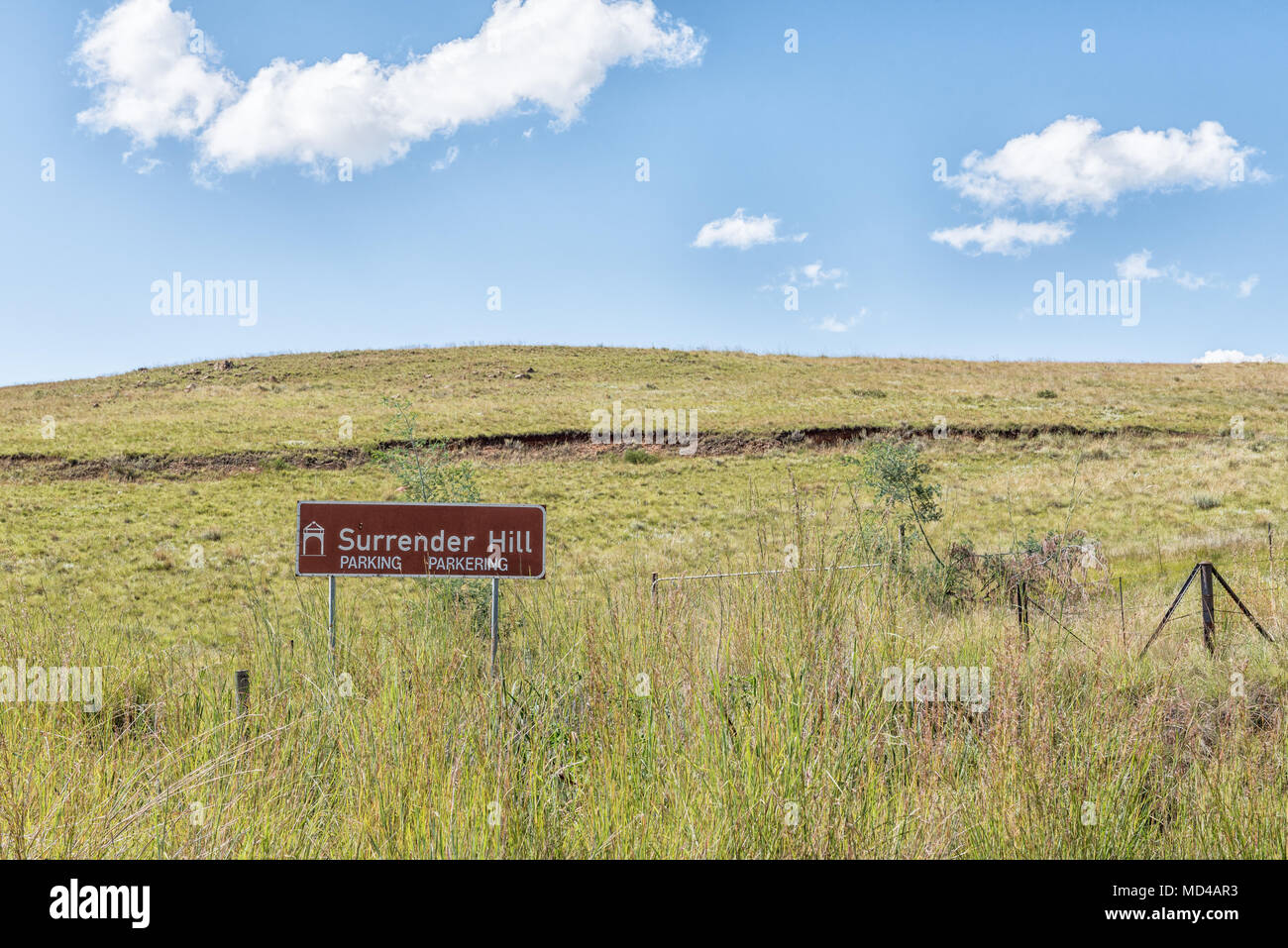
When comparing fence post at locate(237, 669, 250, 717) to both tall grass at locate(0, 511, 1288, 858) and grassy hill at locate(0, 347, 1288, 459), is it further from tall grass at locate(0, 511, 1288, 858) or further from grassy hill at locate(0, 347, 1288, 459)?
grassy hill at locate(0, 347, 1288, 459)

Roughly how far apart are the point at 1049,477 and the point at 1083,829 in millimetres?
29926

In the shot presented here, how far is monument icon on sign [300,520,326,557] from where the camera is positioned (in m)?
5.54

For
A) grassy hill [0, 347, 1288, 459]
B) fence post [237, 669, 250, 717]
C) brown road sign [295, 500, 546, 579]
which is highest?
A: grassy hill [0, 347, 1288, 459]

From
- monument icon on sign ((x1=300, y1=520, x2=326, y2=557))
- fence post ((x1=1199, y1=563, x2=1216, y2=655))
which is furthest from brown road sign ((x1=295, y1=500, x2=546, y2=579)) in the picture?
fence post ((x1=1199, y1=563, x2=1216, y2=655))

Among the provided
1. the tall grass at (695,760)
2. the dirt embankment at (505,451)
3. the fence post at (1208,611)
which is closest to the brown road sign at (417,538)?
the tall grass at (695,760)

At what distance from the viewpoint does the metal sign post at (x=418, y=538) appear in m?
5.34

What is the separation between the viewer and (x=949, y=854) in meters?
2.42

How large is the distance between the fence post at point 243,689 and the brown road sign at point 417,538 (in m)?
1.40

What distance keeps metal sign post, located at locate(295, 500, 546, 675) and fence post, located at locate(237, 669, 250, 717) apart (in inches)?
52.3

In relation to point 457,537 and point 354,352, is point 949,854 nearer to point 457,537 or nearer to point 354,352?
point 457,537

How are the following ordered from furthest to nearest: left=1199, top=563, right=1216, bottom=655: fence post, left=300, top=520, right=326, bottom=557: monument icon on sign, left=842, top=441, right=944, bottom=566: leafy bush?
left=842, top=441, right=944, bottom=566: leafy bush → left=1199, top=563, right=1216, bottom=655: fence post → left=300, top=520, right=326, bottom=557: monument icon on sign

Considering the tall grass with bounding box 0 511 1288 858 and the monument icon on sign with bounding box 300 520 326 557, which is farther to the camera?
the monument icon on sign with bounding box 300 520 326 557

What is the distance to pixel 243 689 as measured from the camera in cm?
396

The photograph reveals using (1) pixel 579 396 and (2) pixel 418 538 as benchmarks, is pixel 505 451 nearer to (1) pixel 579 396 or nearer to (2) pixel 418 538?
(1) pixel 579 396
